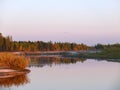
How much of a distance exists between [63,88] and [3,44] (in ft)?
55.7

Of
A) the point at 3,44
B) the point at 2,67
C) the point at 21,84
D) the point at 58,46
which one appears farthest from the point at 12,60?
the point at 58,46

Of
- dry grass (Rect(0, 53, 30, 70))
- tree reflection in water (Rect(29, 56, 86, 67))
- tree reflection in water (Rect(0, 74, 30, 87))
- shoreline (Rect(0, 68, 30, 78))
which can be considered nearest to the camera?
tree reflection in water (Rect(0, 74, 30, 87))

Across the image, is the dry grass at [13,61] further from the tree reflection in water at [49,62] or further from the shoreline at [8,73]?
the tree reflection in water at [49,62]

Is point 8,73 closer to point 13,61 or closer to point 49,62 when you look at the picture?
point 13,61

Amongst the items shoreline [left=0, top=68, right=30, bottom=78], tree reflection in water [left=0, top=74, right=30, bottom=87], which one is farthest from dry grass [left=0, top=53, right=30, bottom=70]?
tree reflection in water [left=0, top=74, right=30, bottom=87]

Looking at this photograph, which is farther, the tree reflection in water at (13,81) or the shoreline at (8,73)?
the shoreline at (8,73)

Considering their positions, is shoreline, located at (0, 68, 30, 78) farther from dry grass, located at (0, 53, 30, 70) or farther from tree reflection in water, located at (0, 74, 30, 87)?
dry grass, located at (0, 53, 30, 70)

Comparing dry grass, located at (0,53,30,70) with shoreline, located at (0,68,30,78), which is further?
dry grass, located at (0,53,30,70)

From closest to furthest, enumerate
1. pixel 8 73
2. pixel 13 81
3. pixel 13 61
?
pixel 13 81, pixel 8 73, pixel 13 61

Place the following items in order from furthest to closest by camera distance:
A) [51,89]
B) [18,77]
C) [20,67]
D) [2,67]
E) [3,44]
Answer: [3,44] → [20,67] → [2,67] → [18,77] → [51,89]

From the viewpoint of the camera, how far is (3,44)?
24.6 m

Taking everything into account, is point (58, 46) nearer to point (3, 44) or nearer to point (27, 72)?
point (3, 44)

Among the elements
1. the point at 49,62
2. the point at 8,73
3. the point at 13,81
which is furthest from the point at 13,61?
the point at 49,62

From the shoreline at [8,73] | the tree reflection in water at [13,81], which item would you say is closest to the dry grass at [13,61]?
the shoreline at [8,73]
